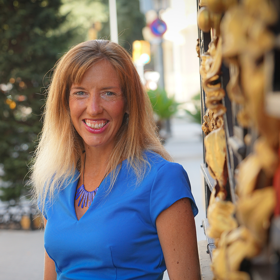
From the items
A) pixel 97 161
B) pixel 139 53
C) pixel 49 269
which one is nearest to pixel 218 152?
pixel 97 161

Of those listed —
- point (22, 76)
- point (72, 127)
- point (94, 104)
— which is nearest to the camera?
point (94, 104)

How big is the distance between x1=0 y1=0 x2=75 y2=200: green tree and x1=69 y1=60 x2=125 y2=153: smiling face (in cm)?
405

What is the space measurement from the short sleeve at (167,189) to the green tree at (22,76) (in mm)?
4351

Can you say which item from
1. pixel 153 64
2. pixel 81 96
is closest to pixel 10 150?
pixel 81 96

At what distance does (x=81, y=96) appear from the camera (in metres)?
1.78

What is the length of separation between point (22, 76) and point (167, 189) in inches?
184

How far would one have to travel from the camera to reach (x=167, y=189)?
1.59m

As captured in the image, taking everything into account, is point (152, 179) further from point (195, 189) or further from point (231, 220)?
point (195, 189)

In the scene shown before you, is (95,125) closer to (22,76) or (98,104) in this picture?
(98,104)

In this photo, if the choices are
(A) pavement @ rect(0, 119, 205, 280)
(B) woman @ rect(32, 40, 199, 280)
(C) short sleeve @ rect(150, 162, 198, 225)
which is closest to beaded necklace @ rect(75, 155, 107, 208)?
(B) woman @ rect(32, 40, 199, 280)

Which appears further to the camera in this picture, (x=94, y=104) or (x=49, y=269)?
(x=49, y=269)

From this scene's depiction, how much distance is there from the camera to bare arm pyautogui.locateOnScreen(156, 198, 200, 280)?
60.8 inches

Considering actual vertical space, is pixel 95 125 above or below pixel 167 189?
above

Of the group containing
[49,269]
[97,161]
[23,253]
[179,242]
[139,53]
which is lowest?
[23,253]
